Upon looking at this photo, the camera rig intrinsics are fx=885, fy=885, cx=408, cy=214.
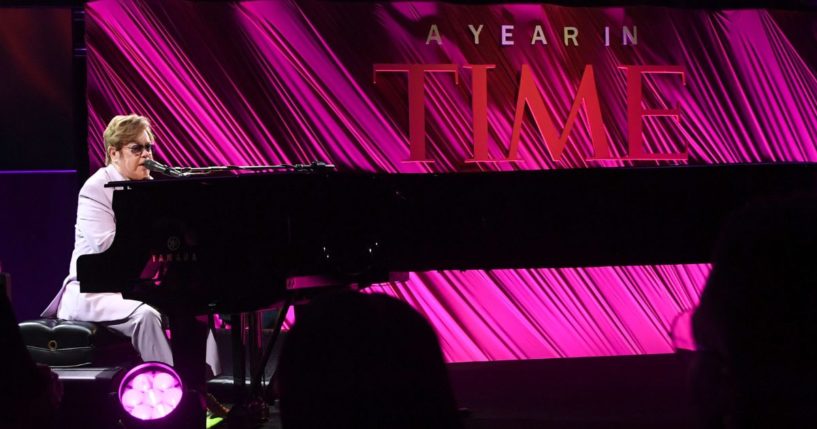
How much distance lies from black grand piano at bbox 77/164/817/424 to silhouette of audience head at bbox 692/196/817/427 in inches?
64.3

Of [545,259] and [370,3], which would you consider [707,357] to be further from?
[370,3]

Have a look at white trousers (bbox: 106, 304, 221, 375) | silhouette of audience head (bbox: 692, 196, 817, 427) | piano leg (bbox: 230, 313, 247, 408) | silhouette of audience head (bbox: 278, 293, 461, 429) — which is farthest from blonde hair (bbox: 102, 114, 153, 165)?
silhouette of audience head (bbox: 692, 196, 817, 427)

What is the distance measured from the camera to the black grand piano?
2.93m

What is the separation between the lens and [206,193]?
2.96 m

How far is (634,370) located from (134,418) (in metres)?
2.86

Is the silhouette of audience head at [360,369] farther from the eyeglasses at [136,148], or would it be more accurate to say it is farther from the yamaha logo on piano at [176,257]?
the eyeglasses at [136,148]

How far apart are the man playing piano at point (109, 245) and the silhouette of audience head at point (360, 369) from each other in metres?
2.29

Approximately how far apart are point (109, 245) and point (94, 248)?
11 centimetres

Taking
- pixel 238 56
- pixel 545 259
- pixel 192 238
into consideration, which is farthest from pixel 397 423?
pixel 238 56

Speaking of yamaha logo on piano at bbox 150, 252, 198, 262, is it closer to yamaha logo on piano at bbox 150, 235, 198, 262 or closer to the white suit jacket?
yamaha logo on piano at bbox 150, 235, 198, 262

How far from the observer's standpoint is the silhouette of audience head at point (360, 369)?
143cm

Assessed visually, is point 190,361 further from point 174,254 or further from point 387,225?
point 387,225


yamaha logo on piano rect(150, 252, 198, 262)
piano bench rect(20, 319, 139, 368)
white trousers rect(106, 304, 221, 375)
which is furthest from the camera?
white trousers rect(106, 304, 221, 375)

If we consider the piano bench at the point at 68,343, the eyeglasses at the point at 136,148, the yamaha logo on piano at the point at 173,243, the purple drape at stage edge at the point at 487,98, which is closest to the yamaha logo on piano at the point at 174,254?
the yamaha logo on piano at the point at 173,243
